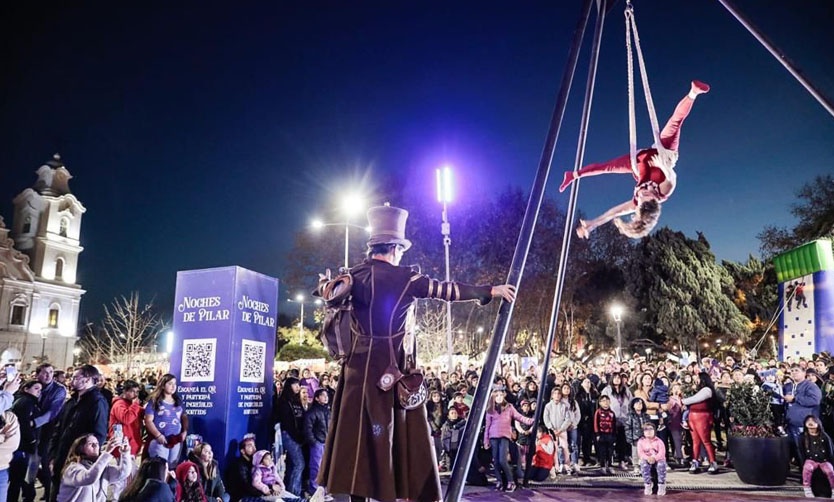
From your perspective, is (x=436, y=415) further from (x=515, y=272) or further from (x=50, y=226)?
(x=50, y=226)

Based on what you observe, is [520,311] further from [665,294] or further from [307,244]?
[307,244]

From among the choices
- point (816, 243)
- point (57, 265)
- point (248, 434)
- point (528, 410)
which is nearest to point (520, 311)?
point (816, 243)

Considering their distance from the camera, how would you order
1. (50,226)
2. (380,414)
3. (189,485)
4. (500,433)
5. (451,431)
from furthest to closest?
(50,226) < (451,431) < (500,433) < (189,485) < (380,414)

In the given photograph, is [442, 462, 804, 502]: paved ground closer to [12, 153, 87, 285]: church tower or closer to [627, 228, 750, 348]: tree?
[627, 228, 750, 348]: tree

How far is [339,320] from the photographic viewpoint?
4.09 meters

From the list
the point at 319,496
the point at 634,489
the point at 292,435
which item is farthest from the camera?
the point at 634,489

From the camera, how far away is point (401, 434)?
12.8ft

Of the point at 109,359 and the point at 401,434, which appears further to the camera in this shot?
the point at 109,359

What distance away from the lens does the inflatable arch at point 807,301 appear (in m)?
21.4

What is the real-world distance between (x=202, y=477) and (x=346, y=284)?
190 inches

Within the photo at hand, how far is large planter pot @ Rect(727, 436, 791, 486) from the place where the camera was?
34.1 feet

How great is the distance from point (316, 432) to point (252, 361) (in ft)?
7.10

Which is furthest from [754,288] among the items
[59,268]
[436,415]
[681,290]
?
[59,268]

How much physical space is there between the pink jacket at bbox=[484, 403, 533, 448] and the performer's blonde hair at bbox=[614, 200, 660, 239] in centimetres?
609
